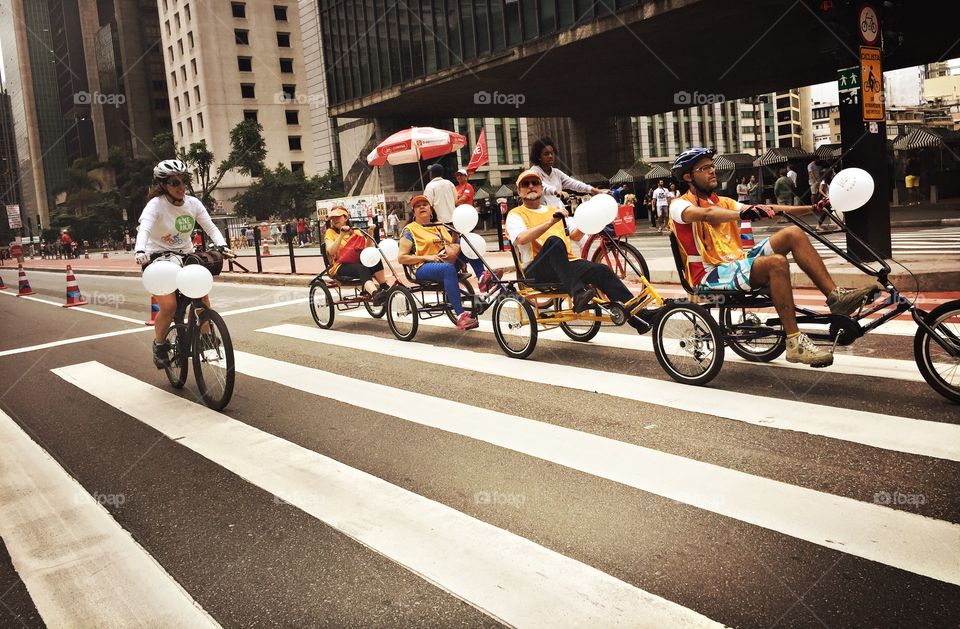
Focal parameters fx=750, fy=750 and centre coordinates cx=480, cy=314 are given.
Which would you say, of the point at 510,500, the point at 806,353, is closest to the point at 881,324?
the point at 806,353

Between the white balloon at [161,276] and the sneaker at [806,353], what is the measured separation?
452cm

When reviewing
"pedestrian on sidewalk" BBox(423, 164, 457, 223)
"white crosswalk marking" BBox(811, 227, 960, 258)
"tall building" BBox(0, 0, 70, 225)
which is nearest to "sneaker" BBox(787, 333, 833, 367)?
"white crosswalk marking" BBox(811, 227, 960, 258)

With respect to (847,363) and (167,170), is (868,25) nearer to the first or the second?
(847,363)

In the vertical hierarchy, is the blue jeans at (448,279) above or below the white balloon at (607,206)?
below

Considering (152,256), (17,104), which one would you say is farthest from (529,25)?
(17,104)

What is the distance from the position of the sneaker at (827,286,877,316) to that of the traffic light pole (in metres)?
6.37

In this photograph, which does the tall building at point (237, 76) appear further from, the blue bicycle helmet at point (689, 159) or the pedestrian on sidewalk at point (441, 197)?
the blue bicycle helmet at point (689, 159)

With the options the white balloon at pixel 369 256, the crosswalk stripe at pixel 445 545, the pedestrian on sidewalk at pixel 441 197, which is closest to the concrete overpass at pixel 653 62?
the pedestrian on sidewalk at pixel 441 197

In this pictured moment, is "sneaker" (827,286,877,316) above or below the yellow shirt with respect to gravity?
below

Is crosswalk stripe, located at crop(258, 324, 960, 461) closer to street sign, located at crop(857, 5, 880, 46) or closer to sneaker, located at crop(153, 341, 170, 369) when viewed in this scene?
sneaker, located at crop(153, 341, 170, 369)

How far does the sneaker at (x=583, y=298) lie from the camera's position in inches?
248

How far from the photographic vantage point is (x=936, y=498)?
3266mm

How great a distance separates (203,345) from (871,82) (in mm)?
9652

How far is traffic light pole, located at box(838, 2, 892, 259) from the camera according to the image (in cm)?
1046
